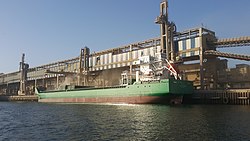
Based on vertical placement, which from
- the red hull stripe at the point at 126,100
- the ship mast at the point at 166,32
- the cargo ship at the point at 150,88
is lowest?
the red hull stripe at the point at 126,100

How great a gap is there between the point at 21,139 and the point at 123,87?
33796mm

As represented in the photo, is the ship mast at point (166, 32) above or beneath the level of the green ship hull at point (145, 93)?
above

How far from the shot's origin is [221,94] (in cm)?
4328

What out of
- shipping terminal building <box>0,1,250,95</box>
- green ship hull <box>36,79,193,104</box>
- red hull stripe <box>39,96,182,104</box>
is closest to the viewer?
green ship hull <box>36,79,193,104</box>

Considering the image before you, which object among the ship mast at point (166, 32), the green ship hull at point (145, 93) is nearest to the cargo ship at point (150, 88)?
the green ship hull at point (145, 93)

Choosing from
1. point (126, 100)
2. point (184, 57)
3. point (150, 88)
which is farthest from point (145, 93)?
point (184, 57)

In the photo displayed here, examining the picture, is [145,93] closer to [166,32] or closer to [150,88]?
[150,88]

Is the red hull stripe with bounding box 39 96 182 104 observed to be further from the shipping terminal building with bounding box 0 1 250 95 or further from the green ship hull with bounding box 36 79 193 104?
the shipping terminal building with bounding box 0 1 250 95

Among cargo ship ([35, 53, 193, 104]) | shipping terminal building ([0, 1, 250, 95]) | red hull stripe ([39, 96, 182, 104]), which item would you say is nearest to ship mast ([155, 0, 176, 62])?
shipping terminal building ([0, 1, 250, 95])

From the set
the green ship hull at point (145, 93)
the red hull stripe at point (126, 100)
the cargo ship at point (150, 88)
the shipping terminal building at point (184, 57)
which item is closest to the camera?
the green ship hull at point (145, 93)

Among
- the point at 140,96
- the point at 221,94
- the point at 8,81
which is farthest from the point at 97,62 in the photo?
the point at 8,81

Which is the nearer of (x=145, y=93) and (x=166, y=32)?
(x=145, y=93)

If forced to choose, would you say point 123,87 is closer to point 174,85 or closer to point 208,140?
point 174,85

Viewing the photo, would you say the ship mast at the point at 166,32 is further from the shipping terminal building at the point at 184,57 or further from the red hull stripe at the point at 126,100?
the red hull stripe at the point at 126,100
